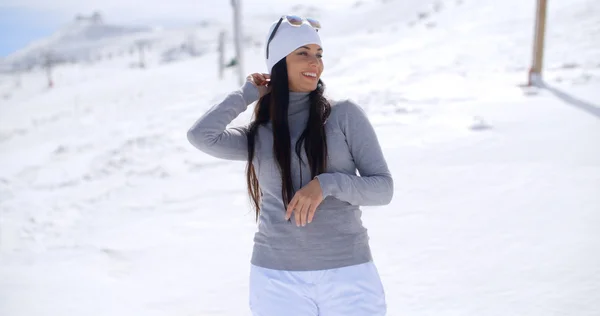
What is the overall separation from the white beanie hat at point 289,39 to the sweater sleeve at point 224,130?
153mm

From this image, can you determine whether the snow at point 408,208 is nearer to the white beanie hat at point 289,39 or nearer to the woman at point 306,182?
the woman at point 306,182

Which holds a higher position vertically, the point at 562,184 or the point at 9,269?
the point at 562,184

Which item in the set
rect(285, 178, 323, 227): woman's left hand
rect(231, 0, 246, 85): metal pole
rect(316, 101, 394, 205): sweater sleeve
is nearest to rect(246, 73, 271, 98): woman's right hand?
rect(316, 101, 394, 205): sweater sleeve

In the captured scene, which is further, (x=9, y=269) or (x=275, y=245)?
Answer: (x=9, y=269)

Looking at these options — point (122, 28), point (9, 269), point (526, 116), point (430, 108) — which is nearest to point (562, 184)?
point (526, 116)

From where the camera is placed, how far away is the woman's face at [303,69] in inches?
63.9

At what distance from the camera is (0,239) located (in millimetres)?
4473

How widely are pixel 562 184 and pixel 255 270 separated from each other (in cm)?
308

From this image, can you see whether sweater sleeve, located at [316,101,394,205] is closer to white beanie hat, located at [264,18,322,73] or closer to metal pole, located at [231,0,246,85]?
white beanie hat, located at [264,18,322,73]

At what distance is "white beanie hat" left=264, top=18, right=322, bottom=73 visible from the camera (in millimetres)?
1627

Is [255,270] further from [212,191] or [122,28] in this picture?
[122,28]

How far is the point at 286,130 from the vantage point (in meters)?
1.57

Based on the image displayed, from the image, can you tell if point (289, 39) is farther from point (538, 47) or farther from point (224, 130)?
point (538, 47)

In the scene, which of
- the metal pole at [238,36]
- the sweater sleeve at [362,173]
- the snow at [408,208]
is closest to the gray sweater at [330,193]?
the sweater sleeve at [362,173]
